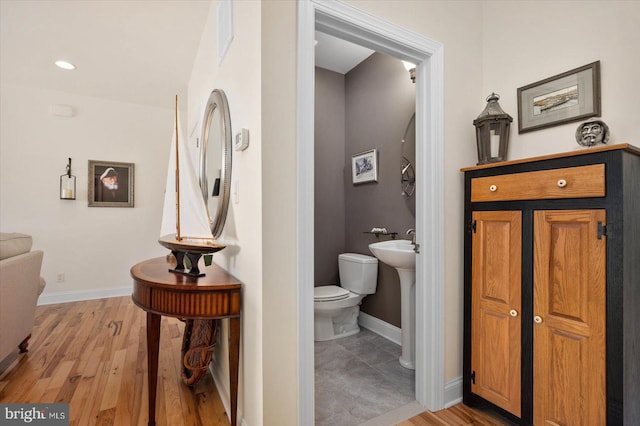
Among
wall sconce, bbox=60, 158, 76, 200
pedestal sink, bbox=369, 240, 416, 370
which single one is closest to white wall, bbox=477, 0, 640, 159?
pedestal sink, bbox=369, 240, 416, 370

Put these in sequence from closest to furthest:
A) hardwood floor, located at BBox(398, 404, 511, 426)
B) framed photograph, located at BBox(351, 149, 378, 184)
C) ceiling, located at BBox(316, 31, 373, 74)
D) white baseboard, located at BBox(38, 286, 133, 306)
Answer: hardwood floor, located at BBox(398, 404, 511, 426) → ceiling, located at BBox(316, 31, 373, 74) → framed photograph, located at BBox(351, 149, 378, 184) → white baseboard, located at BBox(38, 286, 133, 306)

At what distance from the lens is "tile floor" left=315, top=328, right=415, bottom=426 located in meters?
1.72

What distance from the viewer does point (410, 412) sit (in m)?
1.72

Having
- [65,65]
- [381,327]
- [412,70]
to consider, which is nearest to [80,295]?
[65,65]

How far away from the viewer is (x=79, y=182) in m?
3.98

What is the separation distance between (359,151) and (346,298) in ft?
4.87

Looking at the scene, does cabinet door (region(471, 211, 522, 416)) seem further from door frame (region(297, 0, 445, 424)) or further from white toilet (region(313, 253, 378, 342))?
white toilet (region(313, 253, 378, 342))

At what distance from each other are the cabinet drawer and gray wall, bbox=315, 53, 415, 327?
911 mm

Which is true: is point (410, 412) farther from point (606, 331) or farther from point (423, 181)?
point (423, 181)

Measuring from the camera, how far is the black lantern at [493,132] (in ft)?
5.77

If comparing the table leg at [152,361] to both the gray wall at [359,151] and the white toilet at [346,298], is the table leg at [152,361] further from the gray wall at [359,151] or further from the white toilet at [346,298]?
the gray wall at [359,151]

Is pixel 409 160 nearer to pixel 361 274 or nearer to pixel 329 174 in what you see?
pixel 329 174

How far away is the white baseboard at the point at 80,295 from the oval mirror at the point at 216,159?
2951 mm

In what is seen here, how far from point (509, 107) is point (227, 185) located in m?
1.79
